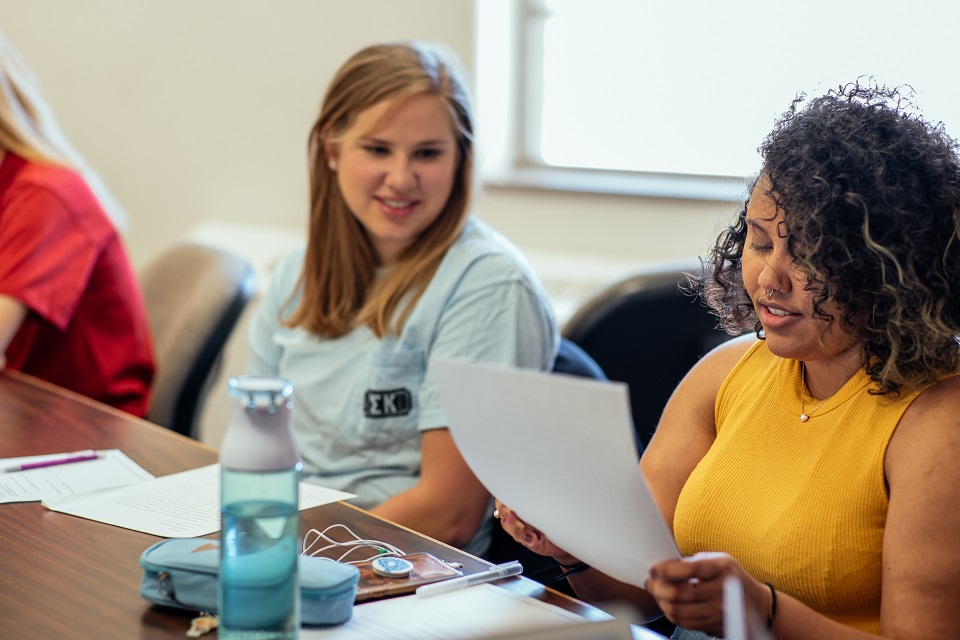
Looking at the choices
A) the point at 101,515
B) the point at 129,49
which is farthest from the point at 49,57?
the point at 101,515

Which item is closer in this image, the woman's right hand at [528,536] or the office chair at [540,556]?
the woman's right hand at [528,536]

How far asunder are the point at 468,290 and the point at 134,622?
2.69ft

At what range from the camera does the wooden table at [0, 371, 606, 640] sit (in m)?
1.02

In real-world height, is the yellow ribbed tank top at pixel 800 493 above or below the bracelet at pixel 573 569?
above

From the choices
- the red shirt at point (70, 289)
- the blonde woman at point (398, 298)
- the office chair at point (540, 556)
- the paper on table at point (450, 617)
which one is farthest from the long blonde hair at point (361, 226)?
the paper on table at point (450, 617)

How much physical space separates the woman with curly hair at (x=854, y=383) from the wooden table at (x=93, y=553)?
0.55 ft

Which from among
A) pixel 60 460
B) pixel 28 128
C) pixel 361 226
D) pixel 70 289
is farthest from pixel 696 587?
pixel 28 128

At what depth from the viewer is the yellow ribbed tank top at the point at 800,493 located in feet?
3.73

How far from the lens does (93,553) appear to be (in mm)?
1197

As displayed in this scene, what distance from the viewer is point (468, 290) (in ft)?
5.65

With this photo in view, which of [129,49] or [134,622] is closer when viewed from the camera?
[134,622]

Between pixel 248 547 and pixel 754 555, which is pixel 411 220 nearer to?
pixel 754 555

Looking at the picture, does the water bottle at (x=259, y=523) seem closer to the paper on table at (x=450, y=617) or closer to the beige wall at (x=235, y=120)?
the paper on table at (x=450, y=617)

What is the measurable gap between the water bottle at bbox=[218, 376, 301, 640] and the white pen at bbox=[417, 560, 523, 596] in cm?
21
